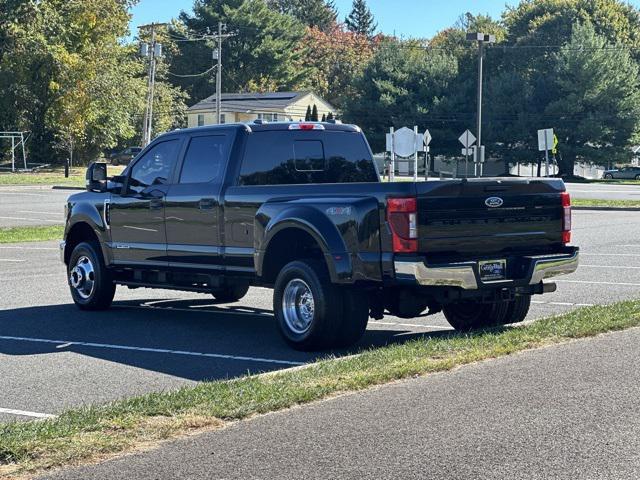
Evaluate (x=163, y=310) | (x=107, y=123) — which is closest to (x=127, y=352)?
(x=163, y=310)

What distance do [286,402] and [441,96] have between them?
74.0 metres

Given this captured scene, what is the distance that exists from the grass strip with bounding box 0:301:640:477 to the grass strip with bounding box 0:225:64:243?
1461 centimetres

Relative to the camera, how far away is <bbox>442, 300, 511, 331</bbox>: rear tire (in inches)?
426

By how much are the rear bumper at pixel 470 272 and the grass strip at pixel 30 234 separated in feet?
49.6

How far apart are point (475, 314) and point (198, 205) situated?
3066mm

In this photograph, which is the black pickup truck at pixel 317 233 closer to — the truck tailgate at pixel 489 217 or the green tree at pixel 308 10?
the truck tailgate at pixel 489 217

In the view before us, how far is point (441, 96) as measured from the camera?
7969 cm

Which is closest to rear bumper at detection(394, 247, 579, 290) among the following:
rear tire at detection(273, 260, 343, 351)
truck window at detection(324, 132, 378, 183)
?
rear tire at detection(273, 260, 343, 351)

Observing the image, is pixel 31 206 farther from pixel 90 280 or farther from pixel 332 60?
pixel 332 60

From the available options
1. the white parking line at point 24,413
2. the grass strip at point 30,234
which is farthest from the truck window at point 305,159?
the grass strip at point 30,234

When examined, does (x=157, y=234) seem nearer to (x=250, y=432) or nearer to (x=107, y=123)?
(x=250, y=432)

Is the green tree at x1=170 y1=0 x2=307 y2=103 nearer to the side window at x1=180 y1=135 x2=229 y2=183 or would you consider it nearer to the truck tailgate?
the side window at x1=180 y1=135 x2=229 y2=183

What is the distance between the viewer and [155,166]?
12.0 metres

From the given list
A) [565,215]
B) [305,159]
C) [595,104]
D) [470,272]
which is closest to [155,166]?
[305,159]
